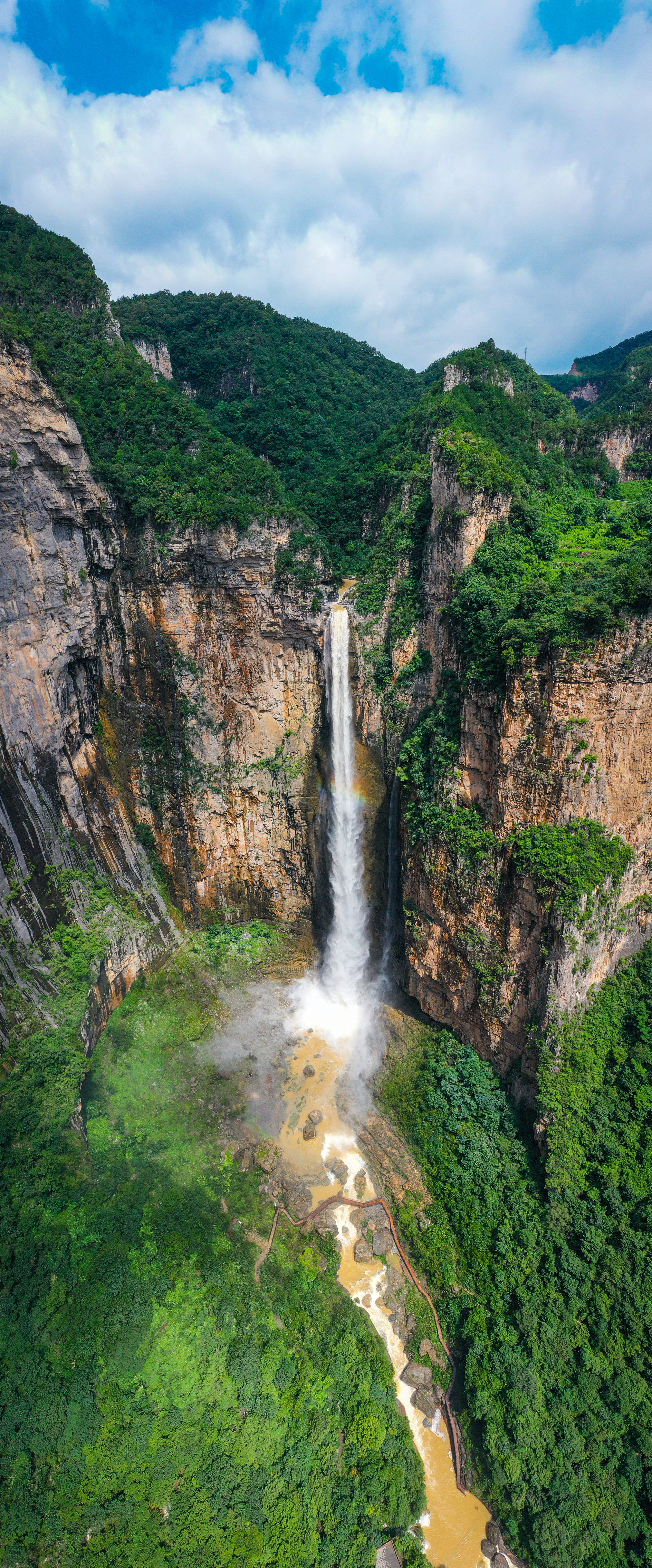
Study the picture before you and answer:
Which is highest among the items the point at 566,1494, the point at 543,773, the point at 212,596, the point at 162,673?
the point at 212,596

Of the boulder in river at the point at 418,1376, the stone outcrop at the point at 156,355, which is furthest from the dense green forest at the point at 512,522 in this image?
the boulder in river at the point at 418,1376

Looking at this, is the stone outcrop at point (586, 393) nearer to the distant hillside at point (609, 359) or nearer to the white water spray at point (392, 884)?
the distant hillside at point (609, 359)

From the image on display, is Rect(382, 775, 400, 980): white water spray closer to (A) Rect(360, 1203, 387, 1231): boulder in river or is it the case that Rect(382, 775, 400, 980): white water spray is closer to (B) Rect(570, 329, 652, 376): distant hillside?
(A) Rect(360, 1203, 387, 1231): boulder in river

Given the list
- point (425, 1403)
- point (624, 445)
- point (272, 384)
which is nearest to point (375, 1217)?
point (425, 1403)

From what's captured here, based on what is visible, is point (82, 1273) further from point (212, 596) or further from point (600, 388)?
point (600, 388)

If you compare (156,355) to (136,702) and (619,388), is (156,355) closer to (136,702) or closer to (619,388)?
(136,702)

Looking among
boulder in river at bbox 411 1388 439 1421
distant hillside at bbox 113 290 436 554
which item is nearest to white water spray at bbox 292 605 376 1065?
boulder in river at bbox 411 1388 439 1421

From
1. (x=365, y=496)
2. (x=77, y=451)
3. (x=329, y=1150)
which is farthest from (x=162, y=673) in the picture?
(x=329, y=1150)
